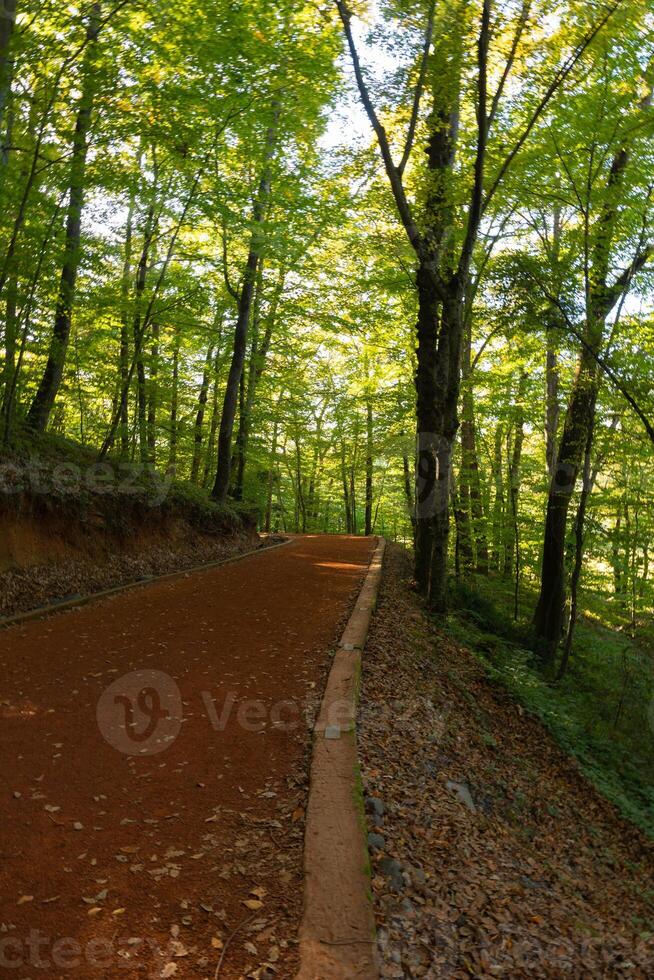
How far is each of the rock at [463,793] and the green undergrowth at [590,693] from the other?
8.03 feet

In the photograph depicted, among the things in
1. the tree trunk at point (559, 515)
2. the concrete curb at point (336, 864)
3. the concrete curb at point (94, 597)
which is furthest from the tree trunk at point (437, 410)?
the concrete curb at point (336, 864)

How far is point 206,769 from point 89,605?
4.48 metres

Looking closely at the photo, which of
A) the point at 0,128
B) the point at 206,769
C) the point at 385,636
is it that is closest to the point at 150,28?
the point at 0,128

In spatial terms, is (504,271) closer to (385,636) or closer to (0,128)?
(385,636)

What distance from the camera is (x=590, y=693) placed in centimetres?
1014

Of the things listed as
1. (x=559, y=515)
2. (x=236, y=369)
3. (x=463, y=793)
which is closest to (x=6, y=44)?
(x=236, y=369)

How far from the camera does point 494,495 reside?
53.0 ft

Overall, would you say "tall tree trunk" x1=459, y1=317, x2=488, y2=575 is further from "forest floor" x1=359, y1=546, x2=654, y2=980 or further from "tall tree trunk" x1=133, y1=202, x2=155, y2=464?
"forest floor" x1=359, y1=546, x2=654, y2=980

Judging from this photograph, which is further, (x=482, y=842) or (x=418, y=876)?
(x=482, y=842)

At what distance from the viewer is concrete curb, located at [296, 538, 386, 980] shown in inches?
93.4
